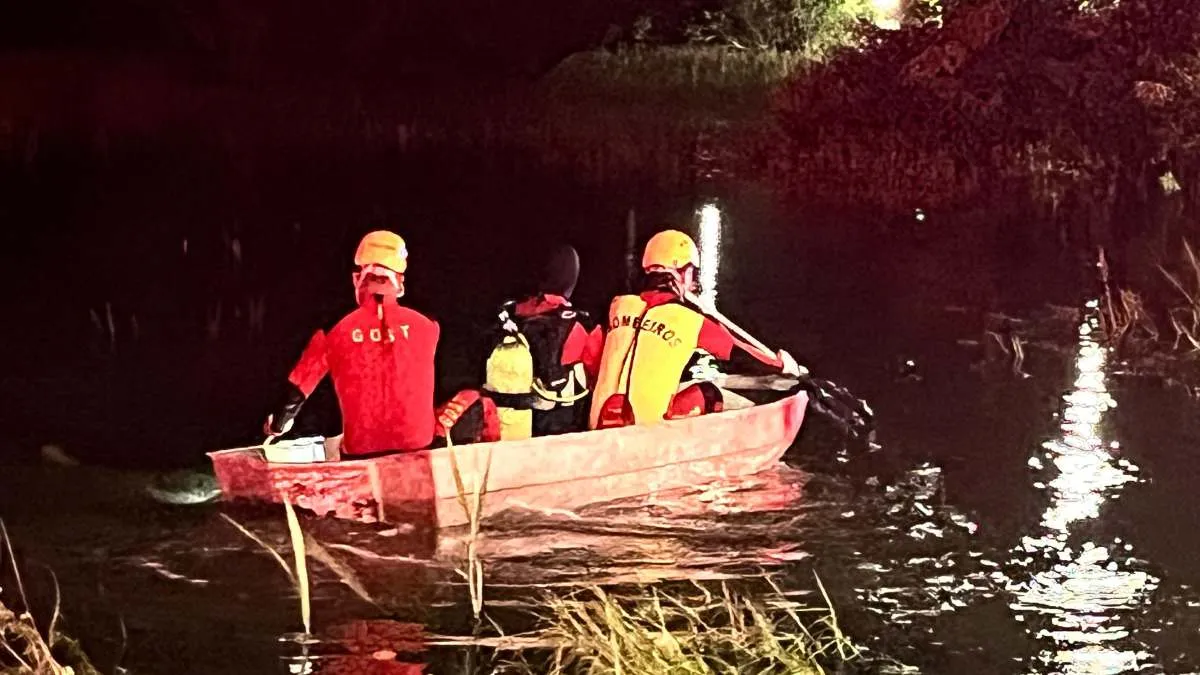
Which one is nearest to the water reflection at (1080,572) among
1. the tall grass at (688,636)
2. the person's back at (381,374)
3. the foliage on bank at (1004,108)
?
the tall grass at (688,636)

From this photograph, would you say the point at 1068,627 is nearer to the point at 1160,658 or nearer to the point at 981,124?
the point at 1160,658

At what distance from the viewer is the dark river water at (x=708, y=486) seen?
10.9 ft

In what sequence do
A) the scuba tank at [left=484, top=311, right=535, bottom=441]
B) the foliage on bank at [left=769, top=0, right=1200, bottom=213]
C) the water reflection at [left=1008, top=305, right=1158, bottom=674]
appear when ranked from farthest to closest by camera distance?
the foliage on bank at [left=769, top=0, right=1200, bottom=213], the scuba tank at [left=484, top=311, right=535, bottom=441], the water reflection at [left=1008, top=305, right=1158, bottom=674]

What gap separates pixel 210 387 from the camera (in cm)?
512

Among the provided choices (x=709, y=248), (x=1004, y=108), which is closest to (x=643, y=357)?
(x=709, y=248)

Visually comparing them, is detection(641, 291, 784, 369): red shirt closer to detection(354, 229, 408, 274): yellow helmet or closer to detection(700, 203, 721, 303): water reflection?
detection(354, 229, 408, 274): yellow helmet

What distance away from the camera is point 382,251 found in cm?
368

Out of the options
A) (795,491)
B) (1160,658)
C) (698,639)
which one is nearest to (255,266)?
(795,491)

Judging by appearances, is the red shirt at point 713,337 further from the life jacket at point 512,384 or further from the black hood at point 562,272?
the life jacket at point 512,384

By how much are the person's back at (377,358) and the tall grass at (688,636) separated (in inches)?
29.2

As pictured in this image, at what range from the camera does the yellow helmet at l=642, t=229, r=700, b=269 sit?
3889 mm

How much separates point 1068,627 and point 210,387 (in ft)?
10.1

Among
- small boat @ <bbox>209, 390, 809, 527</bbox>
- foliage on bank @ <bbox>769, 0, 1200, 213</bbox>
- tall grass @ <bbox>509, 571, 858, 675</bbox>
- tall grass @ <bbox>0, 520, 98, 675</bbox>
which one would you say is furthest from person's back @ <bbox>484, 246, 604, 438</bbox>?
foliage on bank @ <bbox>769, 0, 1200, 213</bbox>

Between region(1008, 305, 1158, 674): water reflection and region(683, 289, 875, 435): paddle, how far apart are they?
54 centimetres
